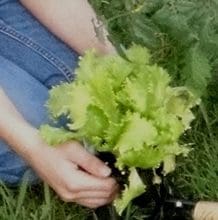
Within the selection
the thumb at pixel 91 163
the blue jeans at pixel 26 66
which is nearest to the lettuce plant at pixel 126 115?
the thumb at pixel 91 163

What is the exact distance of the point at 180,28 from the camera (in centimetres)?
140

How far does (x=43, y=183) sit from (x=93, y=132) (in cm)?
33

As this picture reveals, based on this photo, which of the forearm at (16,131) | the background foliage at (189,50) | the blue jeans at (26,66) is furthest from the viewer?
the blue jeans at (26,66)

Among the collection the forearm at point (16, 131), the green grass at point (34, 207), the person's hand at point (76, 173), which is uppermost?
the forearm at point (16, 131)

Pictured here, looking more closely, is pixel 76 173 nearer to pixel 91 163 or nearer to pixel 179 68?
pixel 91 163

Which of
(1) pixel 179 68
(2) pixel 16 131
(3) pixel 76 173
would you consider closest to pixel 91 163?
(3) pixel 76 173

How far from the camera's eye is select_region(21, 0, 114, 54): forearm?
172 cm

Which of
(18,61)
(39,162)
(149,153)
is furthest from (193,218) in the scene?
(18,61)

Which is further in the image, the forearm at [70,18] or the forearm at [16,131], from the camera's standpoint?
the forearm at [70,18]

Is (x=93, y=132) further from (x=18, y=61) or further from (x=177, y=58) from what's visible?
(x=18, y=61)

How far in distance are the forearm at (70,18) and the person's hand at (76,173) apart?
30 cm

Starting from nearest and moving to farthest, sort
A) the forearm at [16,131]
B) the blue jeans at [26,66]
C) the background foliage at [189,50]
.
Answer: the background foliage at [189,50]
the forearm at [16,131]
the blue jeans at [26,66]

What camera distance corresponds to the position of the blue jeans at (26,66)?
1652 mm

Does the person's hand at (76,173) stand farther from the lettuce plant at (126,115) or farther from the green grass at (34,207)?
the green grass at (34,207)
